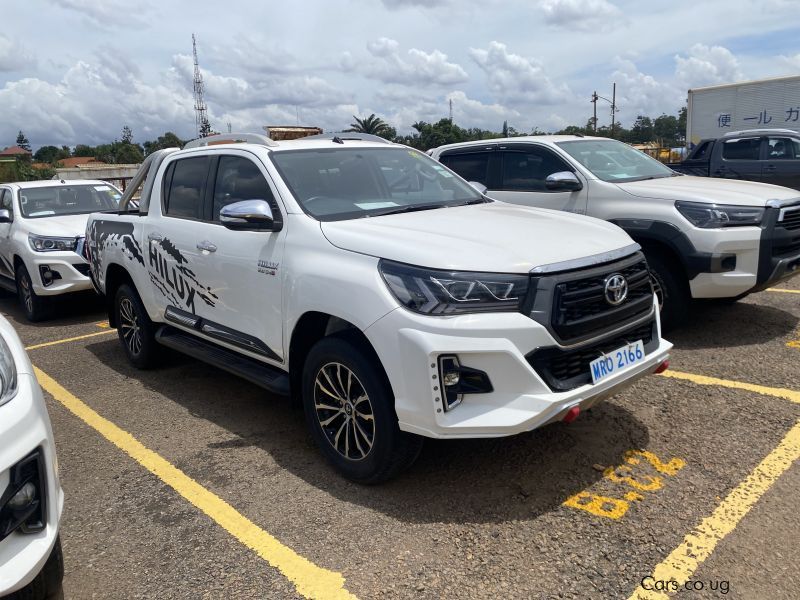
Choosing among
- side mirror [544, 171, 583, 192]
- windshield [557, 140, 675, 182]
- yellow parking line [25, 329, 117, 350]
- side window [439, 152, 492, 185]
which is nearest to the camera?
side mirror [544, 171, 583, 192]

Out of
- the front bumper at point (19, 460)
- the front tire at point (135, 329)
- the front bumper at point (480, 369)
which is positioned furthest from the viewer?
the front tire at point (135, 329)

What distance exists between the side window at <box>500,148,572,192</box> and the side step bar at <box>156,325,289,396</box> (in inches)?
148

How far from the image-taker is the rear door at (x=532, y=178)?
6.36 m

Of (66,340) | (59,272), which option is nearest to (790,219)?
(66,340)

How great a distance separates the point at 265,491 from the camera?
11.5 ft

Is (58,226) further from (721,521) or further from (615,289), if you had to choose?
(721,521)

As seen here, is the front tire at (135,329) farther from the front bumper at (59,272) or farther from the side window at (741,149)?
the side window at (741,149)

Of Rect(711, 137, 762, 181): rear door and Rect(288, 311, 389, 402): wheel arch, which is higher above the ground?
Rect(711, 137, 762, 181): rear door

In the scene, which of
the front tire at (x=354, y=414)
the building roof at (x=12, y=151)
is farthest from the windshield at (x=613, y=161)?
the building roof at (x=12, y=151)

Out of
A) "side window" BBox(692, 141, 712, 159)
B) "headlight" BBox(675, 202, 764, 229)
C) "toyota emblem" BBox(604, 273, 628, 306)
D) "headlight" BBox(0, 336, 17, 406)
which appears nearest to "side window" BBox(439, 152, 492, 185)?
"headlight" BBox(675, 202, 764, 229)

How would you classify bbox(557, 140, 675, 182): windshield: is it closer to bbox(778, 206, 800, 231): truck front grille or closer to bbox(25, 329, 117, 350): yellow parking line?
bbox(778, 206, 800, 231): truck front grille

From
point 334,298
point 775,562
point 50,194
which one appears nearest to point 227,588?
point 334,298

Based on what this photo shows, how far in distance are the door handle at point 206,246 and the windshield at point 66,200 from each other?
5.34 metres

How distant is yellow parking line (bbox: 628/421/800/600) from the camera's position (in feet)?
8.64
